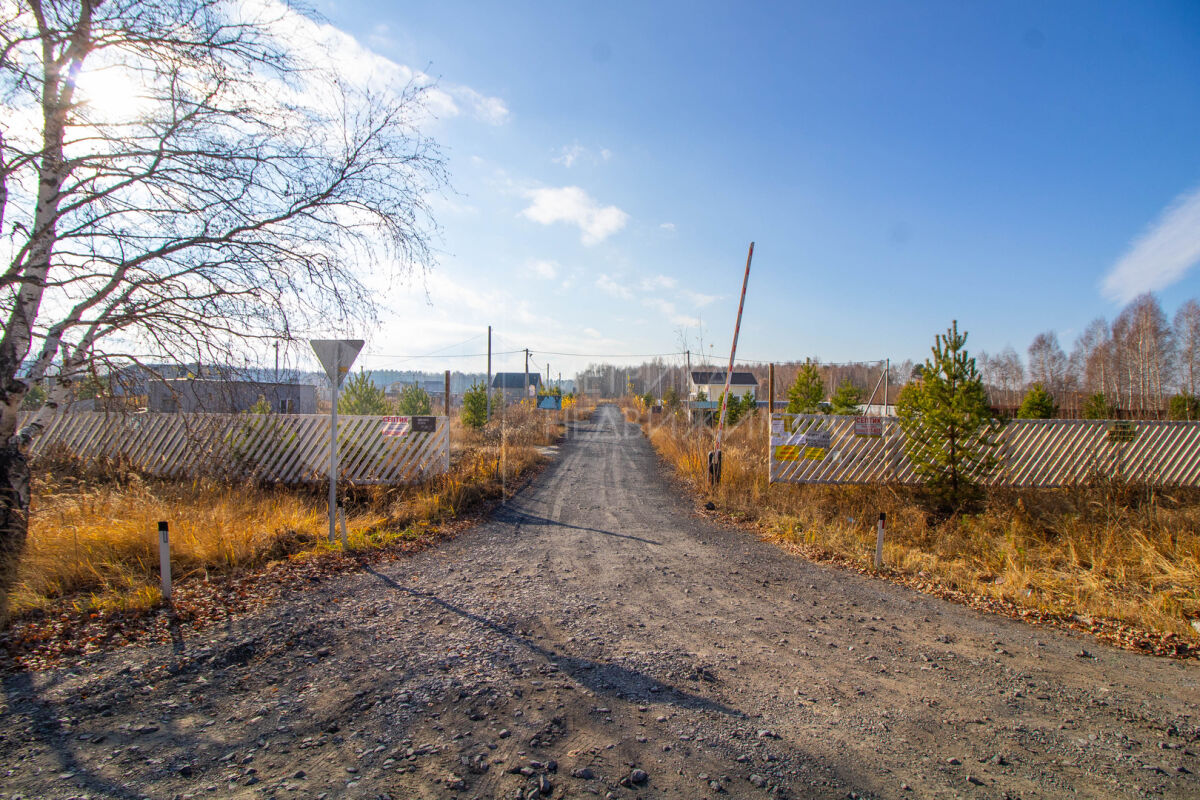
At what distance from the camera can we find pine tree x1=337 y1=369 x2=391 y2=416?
1460 cm

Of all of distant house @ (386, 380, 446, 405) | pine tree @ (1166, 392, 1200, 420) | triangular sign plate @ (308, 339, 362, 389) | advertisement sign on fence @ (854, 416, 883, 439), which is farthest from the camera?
pine tree @ (1166, 392, 1200, 420)

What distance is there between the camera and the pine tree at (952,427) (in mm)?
9797

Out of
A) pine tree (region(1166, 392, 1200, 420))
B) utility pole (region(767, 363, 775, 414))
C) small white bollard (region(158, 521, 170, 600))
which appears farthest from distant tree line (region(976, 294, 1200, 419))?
small white bollard (region(158, 521, 170, 600))

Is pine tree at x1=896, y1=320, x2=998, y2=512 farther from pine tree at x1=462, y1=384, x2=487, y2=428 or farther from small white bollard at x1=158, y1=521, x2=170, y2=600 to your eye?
pine tree at x1=462, y1=384, x2=487, y2=428

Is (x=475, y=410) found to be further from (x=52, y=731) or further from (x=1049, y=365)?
(x=1049, y=365)

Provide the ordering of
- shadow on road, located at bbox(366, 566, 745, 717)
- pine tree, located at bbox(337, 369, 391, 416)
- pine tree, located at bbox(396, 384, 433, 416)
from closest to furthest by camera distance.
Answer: shadow on road, located at bbox(366, 566, 745, 717) < pine tree, located at bbox(337, 369, 391, 416) < pine tree, located at bbox(396, 384, 433, 416)

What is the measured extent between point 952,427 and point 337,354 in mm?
10567

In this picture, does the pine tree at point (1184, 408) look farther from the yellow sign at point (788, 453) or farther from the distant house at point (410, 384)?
the distant house at point (410, 384)

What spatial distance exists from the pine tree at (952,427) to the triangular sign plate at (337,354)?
1014cm

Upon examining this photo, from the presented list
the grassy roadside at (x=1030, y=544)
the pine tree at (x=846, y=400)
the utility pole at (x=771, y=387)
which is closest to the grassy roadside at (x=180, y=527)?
the grassy roadside at (x=1030, y=544)

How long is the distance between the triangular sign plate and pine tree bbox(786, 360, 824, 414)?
1809 cm

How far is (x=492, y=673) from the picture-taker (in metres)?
3.84

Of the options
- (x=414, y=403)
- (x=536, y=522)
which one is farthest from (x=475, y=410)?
(x=536, y=522)

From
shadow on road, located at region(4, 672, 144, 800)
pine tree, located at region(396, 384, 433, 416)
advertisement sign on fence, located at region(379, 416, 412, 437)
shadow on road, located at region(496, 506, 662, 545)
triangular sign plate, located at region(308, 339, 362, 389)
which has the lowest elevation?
shadow on road, located at region(496, 506, 662, 545)
